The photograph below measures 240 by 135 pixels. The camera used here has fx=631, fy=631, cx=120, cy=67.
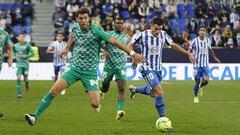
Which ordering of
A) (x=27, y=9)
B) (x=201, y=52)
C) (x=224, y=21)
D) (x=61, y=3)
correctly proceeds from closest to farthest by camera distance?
(x=201, y=52) → (x=224, y=21) → (x=27, y=9) → (x=61, y=3)

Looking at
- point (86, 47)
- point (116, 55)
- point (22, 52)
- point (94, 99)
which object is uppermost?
point (22, 52)

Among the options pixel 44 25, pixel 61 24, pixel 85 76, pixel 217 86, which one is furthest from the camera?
pixel 44 25

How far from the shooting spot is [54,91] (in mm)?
12375

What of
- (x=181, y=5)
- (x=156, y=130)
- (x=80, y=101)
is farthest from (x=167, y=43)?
(x=181, y=5)

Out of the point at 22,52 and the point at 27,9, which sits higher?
the point at 27,9

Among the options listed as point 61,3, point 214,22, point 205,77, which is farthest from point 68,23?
point 205,77

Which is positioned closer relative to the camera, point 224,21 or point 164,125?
point 164,125

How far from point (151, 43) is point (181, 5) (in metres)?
27.6

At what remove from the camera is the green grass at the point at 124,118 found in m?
13.0

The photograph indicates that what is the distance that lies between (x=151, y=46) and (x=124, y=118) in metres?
2.34

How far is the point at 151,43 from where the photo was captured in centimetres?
1424

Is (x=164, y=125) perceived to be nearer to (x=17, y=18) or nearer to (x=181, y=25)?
(x=181, y=25)

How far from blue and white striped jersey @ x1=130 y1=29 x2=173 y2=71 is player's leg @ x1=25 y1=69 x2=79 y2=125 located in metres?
2.12

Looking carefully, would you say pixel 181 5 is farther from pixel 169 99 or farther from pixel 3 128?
pixel 3 128
